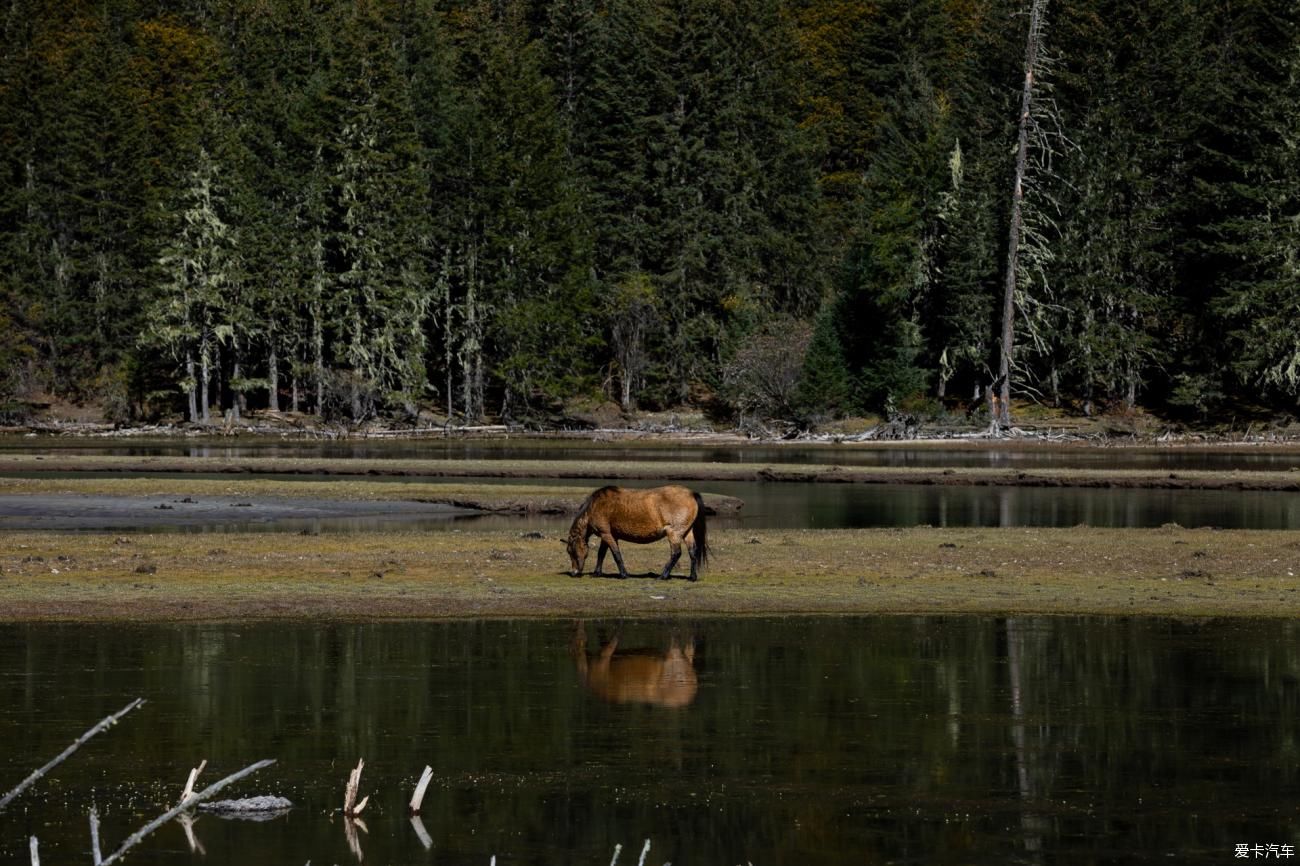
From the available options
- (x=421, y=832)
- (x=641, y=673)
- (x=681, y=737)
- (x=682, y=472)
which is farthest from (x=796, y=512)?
(x=421, y=832)

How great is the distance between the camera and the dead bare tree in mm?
80312

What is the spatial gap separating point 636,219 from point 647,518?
Result: 72.5 metres

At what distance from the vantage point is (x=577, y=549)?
91.7ft

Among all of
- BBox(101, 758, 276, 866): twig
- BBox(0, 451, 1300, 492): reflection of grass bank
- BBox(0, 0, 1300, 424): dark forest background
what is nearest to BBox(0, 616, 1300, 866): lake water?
BBox(101, 758, 276, 866): twig

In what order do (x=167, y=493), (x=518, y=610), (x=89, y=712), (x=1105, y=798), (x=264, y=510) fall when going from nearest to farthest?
1. (x=1105, y=798)
2. (x=89, y=712)
3. (x=518, y=610)
4. (x=264, y=510)
5. (x=167, y=493)

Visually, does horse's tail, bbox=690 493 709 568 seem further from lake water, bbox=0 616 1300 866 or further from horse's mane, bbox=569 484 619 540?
lake water, bbox=0 616 1300 866

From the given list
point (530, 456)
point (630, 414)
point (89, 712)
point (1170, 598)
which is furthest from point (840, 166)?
point (89, 712)

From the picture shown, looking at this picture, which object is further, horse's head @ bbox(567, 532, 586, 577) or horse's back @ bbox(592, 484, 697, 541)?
horse's head @ bbox(567, 532, 586, 577)

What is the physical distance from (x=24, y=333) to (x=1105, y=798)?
90.7m

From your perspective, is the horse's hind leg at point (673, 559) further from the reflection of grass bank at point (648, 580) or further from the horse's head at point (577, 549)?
the horse's head at point (577, 549)

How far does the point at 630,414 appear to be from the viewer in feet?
307

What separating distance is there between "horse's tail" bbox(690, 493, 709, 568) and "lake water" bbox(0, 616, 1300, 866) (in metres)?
2.12

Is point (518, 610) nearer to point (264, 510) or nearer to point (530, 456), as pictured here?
point (264, 510)

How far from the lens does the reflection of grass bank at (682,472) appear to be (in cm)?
5300
